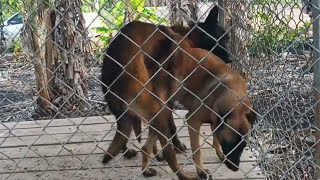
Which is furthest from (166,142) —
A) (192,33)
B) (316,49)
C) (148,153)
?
(316,49)

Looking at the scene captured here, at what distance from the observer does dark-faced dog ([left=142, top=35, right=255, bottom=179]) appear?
311 cm

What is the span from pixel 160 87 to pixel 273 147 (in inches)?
56.3

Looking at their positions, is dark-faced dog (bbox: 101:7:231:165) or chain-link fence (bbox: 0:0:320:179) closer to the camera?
chain-link fence (bbox: 0:0:320:179)

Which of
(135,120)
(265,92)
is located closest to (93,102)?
(265,92)

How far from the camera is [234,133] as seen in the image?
3203 mm

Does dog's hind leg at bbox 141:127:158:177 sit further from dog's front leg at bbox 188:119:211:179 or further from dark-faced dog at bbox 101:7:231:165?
dog's front leg at bbox 188:119:211:179

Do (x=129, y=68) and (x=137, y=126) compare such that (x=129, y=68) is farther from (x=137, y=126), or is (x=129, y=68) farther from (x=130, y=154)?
(x=130, y=154)

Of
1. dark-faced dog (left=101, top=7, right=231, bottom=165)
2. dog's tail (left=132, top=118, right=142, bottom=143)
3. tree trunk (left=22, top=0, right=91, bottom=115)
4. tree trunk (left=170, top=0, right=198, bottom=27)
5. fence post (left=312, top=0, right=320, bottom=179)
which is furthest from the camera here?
tree trunk (left=22, top=0, right=91, bottom=115)

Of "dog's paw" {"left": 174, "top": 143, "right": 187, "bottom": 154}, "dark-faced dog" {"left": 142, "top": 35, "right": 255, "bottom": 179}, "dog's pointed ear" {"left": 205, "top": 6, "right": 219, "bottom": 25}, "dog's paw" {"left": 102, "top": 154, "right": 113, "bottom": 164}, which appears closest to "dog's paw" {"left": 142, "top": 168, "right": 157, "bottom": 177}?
"dark-faced dog" {"left": 142, "top": 35, "right": 255, "bottom": 179}

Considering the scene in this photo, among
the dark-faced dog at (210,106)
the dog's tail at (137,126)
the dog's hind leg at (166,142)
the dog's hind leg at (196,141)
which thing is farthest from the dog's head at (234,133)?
the dog's tail at (137,126)

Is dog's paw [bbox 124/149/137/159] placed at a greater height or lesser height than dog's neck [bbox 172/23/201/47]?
lesser

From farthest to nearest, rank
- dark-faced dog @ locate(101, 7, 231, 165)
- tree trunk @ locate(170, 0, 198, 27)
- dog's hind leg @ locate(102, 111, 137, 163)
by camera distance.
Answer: tree trunk @ locate(170, 0, 198, 27) → dog's hind leg @ locate(102, 111, 137, 163) → dark-faced dog @ locate(101, 7, 231, 165)

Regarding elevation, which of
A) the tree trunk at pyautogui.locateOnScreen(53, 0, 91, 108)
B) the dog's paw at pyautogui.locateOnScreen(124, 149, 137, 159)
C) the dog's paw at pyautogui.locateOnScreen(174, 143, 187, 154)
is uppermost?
the dog's paw at pyautogui.locateOnScreen(174, 143, 187, 154)

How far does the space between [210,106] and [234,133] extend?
0.72 feet
